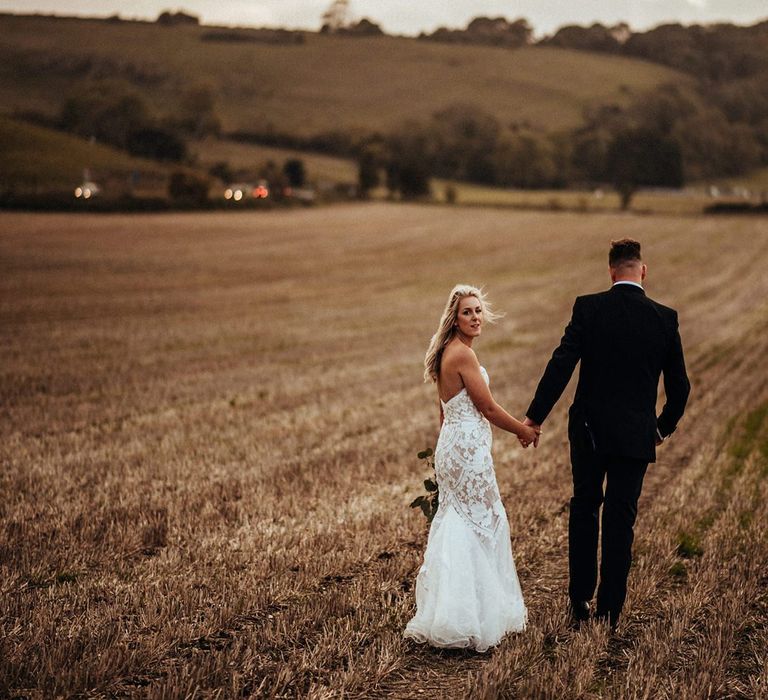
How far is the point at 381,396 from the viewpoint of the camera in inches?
550

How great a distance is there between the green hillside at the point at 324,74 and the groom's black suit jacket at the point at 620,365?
58917 mm

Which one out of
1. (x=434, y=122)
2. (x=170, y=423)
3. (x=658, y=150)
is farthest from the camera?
(x=434, y=122)

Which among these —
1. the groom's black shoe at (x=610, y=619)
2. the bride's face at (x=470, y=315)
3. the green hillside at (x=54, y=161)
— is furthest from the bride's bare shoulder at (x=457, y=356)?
the green hillside at (x=54, y=161)

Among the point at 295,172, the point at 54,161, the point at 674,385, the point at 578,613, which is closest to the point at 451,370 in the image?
the point at 674,385

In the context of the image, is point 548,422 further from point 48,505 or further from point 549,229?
point 549,229

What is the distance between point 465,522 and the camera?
5641 mm

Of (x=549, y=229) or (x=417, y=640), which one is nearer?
(x=417, y=640)

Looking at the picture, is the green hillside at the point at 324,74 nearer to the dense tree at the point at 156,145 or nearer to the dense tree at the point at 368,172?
the dense tree at the point at 156,145

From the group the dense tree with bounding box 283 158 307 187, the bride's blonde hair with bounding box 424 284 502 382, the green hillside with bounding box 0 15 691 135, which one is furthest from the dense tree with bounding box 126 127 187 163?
the bride's blonde hair with bounding box 424 284 502 382

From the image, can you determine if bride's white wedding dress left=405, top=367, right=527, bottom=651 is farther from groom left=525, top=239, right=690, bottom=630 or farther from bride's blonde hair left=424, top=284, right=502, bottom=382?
groom left=525, top=239, right=690, bottom=630

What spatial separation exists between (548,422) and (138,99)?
65.2m

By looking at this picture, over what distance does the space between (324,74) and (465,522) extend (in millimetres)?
141980

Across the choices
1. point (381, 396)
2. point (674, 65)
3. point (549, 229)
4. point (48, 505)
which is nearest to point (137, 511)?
point (48, 505)

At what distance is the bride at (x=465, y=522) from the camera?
5.48 metres
